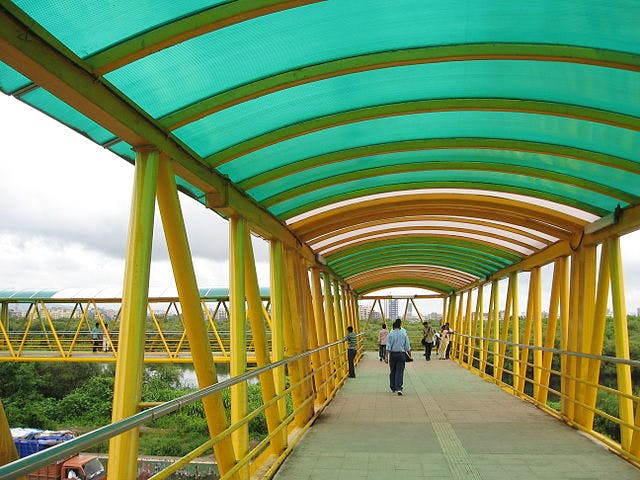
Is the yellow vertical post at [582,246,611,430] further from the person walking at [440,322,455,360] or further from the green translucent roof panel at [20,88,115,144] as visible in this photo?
the person walking at [440,322,455,360]

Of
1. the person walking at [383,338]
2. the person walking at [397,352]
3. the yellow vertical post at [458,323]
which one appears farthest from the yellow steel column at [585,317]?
the yellow vertical post at [458,323]

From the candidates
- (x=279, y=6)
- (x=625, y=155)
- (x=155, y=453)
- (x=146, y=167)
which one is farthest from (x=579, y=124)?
(x=155, y=453)

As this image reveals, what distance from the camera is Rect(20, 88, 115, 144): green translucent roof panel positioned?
343 cm

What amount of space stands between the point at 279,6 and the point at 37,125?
225cm

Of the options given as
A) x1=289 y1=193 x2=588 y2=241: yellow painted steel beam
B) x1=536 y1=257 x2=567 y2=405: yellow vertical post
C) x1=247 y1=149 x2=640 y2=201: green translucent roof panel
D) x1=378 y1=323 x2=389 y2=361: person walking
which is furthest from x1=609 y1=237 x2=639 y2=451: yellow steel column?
x1=378 y1=323 x2=389 y2=361: person walking

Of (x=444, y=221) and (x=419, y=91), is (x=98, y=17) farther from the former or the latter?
(x=444, y=221)

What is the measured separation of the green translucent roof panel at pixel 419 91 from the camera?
426 cm

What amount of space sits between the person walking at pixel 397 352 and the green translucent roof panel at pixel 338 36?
23.1ft

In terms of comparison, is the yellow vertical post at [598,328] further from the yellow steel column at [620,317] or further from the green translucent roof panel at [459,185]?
the green translucent roof panel at [459,185]

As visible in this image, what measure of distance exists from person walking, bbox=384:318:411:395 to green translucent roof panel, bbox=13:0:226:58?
8.01 m

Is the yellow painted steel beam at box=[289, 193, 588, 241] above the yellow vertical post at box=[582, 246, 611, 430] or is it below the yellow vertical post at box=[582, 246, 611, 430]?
above

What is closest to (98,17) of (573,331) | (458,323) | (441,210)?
(441,210)

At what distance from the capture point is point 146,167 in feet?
12.4

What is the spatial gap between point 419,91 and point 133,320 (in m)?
3.03
